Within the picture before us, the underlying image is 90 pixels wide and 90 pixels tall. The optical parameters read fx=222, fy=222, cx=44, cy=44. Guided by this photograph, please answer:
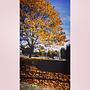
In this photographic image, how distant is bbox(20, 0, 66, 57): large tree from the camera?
1.65 m

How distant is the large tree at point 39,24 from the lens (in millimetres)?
1648

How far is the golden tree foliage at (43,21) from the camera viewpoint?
5.40ft

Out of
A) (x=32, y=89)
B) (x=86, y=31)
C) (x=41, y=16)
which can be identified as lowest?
(x=32, y=89)

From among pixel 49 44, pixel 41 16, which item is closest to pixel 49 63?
pixel 49 44

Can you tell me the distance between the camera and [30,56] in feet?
5.67

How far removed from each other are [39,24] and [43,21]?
39mm

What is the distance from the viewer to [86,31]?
1.54 meters

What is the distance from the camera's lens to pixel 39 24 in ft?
5.55

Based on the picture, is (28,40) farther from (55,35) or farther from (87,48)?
(87,48)

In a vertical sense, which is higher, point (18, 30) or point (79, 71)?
point (18, 30)

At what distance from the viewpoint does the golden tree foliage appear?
5.40 feet

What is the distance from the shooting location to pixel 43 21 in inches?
66.1

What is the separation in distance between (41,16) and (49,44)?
221 mm

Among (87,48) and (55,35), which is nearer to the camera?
(87,48)
